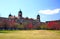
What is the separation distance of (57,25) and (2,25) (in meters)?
40.3

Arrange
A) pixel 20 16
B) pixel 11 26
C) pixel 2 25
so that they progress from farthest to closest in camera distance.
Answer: pixel 20 16 < pixel 11 26 < pixel 2 25

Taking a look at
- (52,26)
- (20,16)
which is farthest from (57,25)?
(20,16)

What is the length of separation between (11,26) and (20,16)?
2948 inches

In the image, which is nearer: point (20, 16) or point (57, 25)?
point (57, 25)

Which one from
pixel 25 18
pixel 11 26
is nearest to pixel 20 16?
pixel 25 18

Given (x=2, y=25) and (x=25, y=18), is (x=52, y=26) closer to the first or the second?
(x=2, y=25)

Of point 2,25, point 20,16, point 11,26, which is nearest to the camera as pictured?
point 2,25

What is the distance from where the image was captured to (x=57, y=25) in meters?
116

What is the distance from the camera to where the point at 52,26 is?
380 ft

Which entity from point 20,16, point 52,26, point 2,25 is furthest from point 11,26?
point 20,16

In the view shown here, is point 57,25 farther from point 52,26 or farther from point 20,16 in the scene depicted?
point 20,16

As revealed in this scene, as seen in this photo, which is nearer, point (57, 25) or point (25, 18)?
point (57, 25)

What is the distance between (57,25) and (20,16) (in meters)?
76.3

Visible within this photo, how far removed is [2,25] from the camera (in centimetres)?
10250
